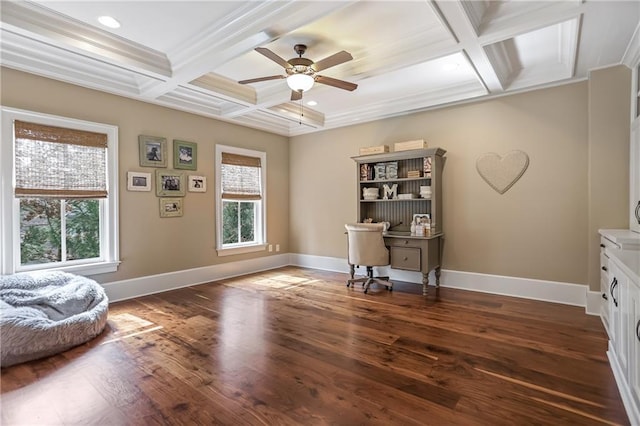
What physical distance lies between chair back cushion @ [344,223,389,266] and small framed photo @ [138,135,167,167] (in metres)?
2.83

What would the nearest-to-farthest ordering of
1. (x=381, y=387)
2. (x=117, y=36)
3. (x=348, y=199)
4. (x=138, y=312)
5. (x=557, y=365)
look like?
(x=381, y=387) → (x=557, y=365) → (x=117, y=36) → (x=138, y=312) → (x=348, y=199)

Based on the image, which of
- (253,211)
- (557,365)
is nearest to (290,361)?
(557,365)

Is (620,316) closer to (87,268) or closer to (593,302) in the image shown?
(593,302)

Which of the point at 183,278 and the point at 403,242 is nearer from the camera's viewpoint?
the point at 403,242

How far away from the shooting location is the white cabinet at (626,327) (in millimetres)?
1583

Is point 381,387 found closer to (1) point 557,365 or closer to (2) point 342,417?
(2) point 342,417

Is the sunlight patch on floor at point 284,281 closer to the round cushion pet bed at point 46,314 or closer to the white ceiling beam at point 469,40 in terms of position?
the round cushion pet bed at point 46,314

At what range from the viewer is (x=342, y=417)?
5.81 ft

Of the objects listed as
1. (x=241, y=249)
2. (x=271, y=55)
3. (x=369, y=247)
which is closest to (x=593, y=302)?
(x=369, y=247)

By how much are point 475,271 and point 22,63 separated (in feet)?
19.0

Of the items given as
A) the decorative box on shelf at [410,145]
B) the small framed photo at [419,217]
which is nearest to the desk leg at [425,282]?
the small framed photo at [419,217]

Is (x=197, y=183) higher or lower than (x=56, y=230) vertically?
higher

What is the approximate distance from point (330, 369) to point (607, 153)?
359 cm

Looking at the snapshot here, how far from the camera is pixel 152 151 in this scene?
4.39 m
